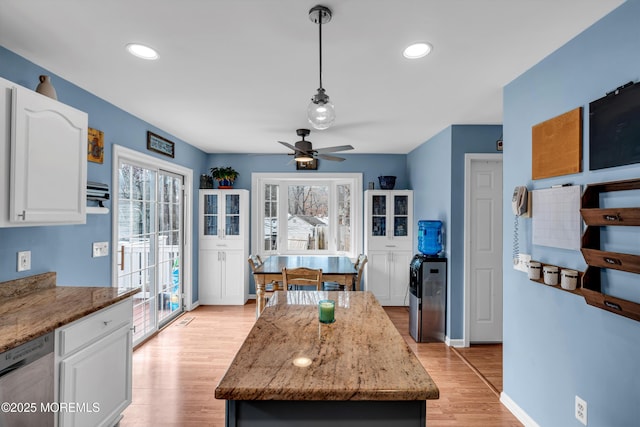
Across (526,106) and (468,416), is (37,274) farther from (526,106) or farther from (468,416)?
(526,106)

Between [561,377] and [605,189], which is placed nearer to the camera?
[605,189]

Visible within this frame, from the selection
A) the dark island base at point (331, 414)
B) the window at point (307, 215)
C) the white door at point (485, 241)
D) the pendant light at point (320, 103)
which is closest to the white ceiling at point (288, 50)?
the pendant light at point (320, 103)

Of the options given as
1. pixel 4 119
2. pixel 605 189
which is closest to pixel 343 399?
pixel 605 189

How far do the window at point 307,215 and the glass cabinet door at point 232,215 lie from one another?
16.8 inches

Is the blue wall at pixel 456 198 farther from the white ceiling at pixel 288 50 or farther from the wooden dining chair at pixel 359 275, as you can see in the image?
the wooden dining chair at pixel 359 275

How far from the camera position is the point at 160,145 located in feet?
13.0

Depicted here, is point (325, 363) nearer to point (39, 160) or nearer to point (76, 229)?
point (39, 160)

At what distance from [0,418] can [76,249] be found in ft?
5.13

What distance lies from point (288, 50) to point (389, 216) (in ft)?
11.7

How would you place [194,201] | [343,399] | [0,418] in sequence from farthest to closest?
1. [194,201]
2. [0,418]
3. [343,399]

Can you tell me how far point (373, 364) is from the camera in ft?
4.11

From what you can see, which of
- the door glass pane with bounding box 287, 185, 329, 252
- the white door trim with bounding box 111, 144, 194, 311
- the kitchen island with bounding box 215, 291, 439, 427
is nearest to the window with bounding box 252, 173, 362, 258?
the door glass pane with bounding box 287, 185, 329, 252

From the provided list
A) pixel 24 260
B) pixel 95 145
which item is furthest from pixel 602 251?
pixel 95 145

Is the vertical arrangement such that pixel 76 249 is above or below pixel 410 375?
above
